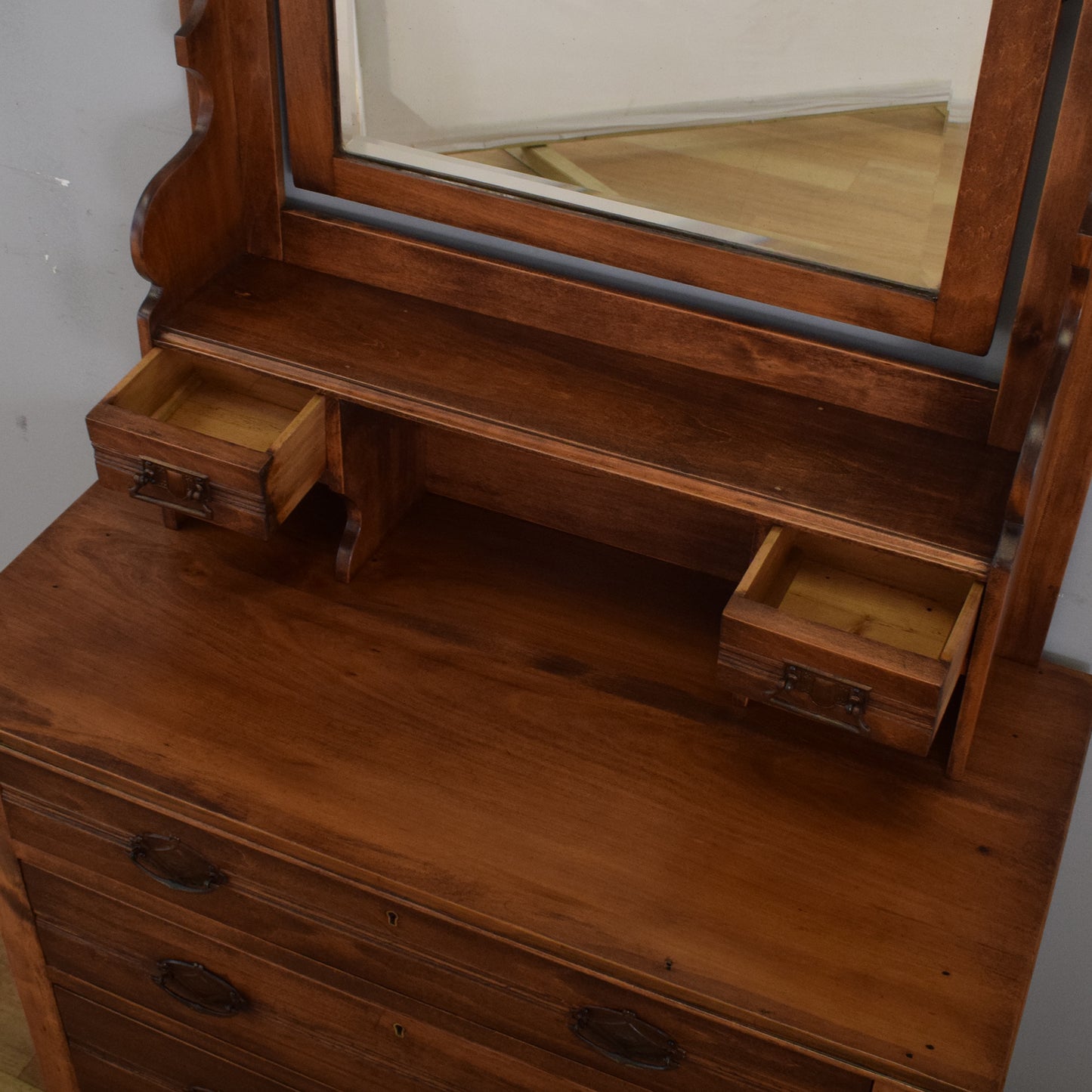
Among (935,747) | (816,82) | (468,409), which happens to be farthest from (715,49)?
(935,747)

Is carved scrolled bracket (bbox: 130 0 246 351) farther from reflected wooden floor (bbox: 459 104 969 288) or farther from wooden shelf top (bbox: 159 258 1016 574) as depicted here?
reflected wooden floor (bbox: 459 104 969 288)

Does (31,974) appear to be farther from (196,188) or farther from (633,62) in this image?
(633,62)

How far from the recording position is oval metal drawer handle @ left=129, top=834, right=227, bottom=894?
1510mm

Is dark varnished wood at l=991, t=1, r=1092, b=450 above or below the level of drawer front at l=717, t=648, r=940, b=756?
above

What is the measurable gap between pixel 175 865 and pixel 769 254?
955mm

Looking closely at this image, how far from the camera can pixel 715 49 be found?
1368 millimetres

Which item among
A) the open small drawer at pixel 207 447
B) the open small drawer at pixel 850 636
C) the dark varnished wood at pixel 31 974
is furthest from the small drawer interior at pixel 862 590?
the dark varnished wood at pixel 31 974

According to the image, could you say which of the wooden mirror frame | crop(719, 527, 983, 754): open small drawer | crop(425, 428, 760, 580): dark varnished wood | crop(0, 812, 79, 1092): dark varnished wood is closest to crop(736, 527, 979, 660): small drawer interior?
crop(719, 527, 983, 754): open small drawer

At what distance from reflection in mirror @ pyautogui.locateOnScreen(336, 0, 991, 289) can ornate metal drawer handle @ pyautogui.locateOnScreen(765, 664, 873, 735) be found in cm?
42

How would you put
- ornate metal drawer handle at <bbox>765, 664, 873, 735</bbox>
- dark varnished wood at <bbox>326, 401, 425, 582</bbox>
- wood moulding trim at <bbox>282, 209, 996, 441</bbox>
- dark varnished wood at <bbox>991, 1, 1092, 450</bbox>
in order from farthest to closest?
dark varnished wood at <bbox>326, 401, 425, 582</bbox>, wood moulding trim at <bbox>282, 209, 996, 441</bbox>, ornate metal drawer handle at <bbox>765, 664, 873, 735</bbox>, dark varnished wood at <bbox>991, 1, 1092, 450</bbox>

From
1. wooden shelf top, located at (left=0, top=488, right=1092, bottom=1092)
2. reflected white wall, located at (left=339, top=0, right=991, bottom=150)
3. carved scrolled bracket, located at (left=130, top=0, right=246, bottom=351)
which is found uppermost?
reflected white wall, located at (left=339, top=0, right=991, bottom=150)

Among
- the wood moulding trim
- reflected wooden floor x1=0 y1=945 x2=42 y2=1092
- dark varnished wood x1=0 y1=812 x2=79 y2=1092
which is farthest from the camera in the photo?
reflected wooden floor x1=0 y1=945 x2=42 y2=1092

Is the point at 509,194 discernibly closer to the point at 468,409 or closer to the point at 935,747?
the point at 468,409

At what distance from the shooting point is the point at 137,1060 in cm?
183
